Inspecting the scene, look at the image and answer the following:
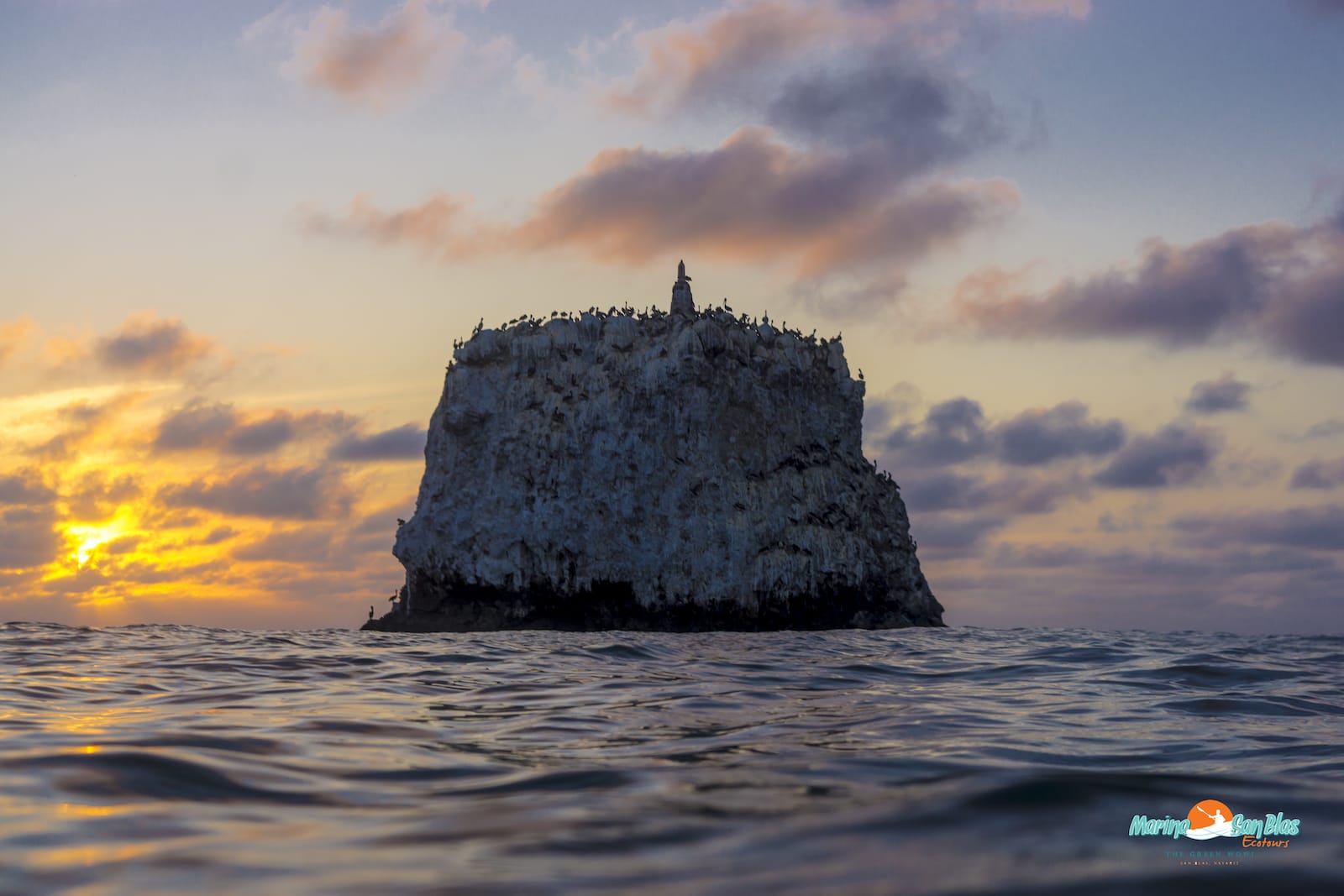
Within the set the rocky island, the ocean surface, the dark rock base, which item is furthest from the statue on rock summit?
the ocean surface

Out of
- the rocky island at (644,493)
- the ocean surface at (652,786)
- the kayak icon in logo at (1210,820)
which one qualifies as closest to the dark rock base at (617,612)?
the rocky island at (644,493)

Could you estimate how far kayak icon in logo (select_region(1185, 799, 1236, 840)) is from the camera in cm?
442

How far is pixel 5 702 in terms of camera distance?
9453 millimetres

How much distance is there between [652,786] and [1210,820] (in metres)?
2.79

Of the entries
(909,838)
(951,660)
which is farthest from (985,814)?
(951,660)

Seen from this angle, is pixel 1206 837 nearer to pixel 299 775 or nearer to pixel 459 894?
pixel 459 894

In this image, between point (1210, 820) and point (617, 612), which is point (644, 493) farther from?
point (1210, 820)

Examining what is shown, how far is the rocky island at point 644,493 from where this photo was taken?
57.3 metres

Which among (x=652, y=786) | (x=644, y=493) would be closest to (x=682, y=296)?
(x=644, y=493)

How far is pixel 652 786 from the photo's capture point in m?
5.59

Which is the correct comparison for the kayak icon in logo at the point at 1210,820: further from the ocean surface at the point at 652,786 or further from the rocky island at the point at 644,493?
the rocky island at the point at 644,493

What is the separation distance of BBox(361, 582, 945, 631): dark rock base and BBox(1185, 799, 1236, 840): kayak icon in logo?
5165 cm

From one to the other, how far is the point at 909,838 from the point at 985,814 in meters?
0.59

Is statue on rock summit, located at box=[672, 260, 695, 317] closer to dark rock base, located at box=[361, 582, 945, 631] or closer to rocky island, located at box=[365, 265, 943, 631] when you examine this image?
rocky island, located at box=[365, 265, 943, 631]
